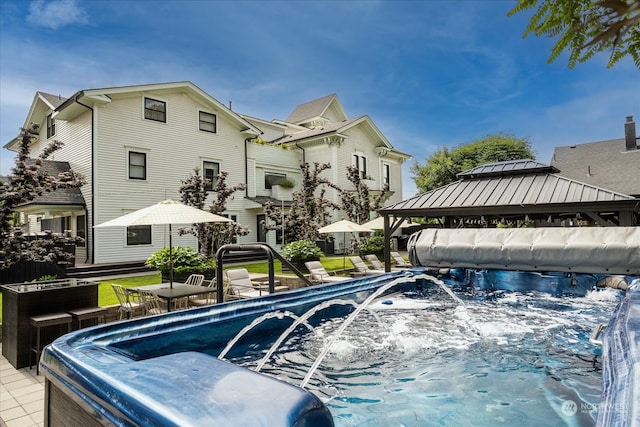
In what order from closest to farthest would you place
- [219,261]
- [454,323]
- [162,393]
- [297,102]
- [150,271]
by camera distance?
1. [162,393]
2. [219,261]
3. [454,323]
4. [150,271]
5. [297,102]

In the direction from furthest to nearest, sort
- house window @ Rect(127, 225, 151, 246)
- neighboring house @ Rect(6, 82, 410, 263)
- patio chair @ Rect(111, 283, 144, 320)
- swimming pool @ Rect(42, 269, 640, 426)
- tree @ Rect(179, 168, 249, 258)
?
house window @ Rect(127, 225, 151, 246), neighboring house @ Rect(6, 82, 410, 263), tree @ Rect(179, 168, 249, 258), patio chair @ Rect(111, 283, 144, 320), swimming pool @ Rect(42, 269, 640, 426)

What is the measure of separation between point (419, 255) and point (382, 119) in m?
26.0

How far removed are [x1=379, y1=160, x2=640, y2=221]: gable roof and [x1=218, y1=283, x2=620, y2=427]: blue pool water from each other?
2.64 meters

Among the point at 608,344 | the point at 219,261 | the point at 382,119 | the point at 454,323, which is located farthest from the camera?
the point at 382,119

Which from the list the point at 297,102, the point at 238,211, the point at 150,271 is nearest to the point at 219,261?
the point at 150,271

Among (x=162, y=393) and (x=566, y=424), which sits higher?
(x=162, y=393)

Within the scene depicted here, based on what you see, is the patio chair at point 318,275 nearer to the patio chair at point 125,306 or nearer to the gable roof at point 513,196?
the gable roof at point 513,196

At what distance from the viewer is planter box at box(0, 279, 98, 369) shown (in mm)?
5133

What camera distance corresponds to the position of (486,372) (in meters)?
4.42

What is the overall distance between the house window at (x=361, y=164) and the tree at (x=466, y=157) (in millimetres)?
10919

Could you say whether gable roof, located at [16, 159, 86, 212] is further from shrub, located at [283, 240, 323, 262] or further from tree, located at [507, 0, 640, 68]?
tree, located at [507, 0, 640, 68]

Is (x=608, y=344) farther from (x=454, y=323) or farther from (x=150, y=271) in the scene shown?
(x=150, y=271)

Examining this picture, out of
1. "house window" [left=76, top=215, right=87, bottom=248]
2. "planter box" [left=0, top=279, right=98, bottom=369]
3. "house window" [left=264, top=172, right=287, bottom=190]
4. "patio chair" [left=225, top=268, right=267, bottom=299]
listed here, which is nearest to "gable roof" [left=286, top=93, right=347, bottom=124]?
"house window" [left=264, top=172, right=287, bottom=190]

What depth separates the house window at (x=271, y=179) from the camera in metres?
24.4
